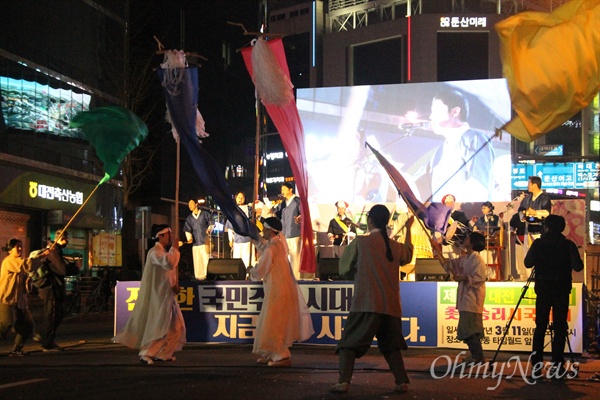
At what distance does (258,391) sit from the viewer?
28.0 feet

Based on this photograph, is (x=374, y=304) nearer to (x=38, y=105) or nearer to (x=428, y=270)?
(x=428, y=270)

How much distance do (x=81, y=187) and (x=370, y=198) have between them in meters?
15.5

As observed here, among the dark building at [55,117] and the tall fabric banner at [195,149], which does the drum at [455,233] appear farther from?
the dark building at [55,117]

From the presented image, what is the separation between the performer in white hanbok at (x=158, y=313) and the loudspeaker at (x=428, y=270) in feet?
15.8

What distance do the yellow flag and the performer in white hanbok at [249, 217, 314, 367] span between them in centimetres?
375

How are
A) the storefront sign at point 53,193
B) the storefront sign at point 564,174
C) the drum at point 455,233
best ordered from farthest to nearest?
the storefront sign at point 564,174
the storefront sign at point 53,193
the drum at point 455,233

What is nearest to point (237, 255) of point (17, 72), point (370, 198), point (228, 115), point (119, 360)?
point (370, 198)

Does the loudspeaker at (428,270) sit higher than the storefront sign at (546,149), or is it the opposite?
the storefront sign at (546,149)

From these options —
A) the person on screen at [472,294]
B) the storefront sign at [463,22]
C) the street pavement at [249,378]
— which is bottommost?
the street pavement at [249,378]

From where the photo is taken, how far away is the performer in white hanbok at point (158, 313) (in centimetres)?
1153

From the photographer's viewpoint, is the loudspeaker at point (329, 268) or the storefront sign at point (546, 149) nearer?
the loudspeaker at point (329, 268)

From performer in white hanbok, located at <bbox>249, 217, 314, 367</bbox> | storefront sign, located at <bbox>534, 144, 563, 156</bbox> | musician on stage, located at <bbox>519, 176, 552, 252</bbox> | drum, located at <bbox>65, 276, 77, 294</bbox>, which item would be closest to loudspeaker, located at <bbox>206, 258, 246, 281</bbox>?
performer in white hanbok, located at <bbox>249, 217, 314, 367</bbox>

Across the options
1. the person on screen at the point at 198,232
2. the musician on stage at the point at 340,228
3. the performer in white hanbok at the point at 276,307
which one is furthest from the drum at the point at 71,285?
the performer in white hanbok at the point at 276,307

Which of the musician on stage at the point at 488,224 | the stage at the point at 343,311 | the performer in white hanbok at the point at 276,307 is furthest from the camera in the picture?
the musician on stage at the point at 488,224
